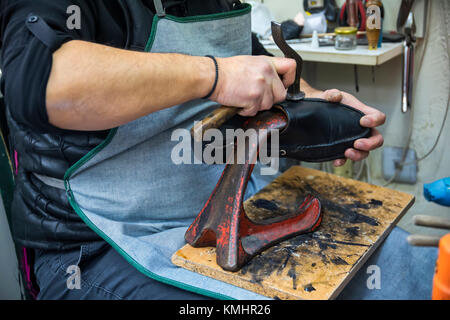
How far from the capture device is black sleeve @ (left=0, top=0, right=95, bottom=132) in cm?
71

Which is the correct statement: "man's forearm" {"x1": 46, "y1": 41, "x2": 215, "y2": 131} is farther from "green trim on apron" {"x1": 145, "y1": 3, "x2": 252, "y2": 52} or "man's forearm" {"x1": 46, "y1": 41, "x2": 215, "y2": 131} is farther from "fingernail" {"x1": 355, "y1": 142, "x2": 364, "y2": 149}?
"fingernail" {"x1": 355, "y1": 142, "x2": 364, "y2": 149}

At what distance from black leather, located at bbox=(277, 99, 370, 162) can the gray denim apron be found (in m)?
0.23

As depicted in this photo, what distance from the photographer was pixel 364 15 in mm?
1681

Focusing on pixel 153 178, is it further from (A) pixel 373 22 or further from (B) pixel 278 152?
(A) pixel 373 22

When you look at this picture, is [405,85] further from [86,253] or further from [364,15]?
[86,253]

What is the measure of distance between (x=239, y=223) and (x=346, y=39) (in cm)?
99

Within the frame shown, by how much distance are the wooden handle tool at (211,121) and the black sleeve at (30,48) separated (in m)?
0.26

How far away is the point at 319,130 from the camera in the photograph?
898mm

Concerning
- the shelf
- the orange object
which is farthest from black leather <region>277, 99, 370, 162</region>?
the shelf

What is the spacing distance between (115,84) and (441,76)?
148 centimetres

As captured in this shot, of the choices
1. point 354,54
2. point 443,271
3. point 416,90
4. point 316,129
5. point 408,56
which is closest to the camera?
point 443,271

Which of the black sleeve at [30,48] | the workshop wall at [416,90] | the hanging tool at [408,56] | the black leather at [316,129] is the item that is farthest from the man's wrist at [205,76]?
the workshop wall at [416,90]

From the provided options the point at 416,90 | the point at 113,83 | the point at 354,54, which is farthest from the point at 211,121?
the point at 416,90

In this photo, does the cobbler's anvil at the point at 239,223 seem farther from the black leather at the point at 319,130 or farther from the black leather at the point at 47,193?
the black leather at the point at 47,193
